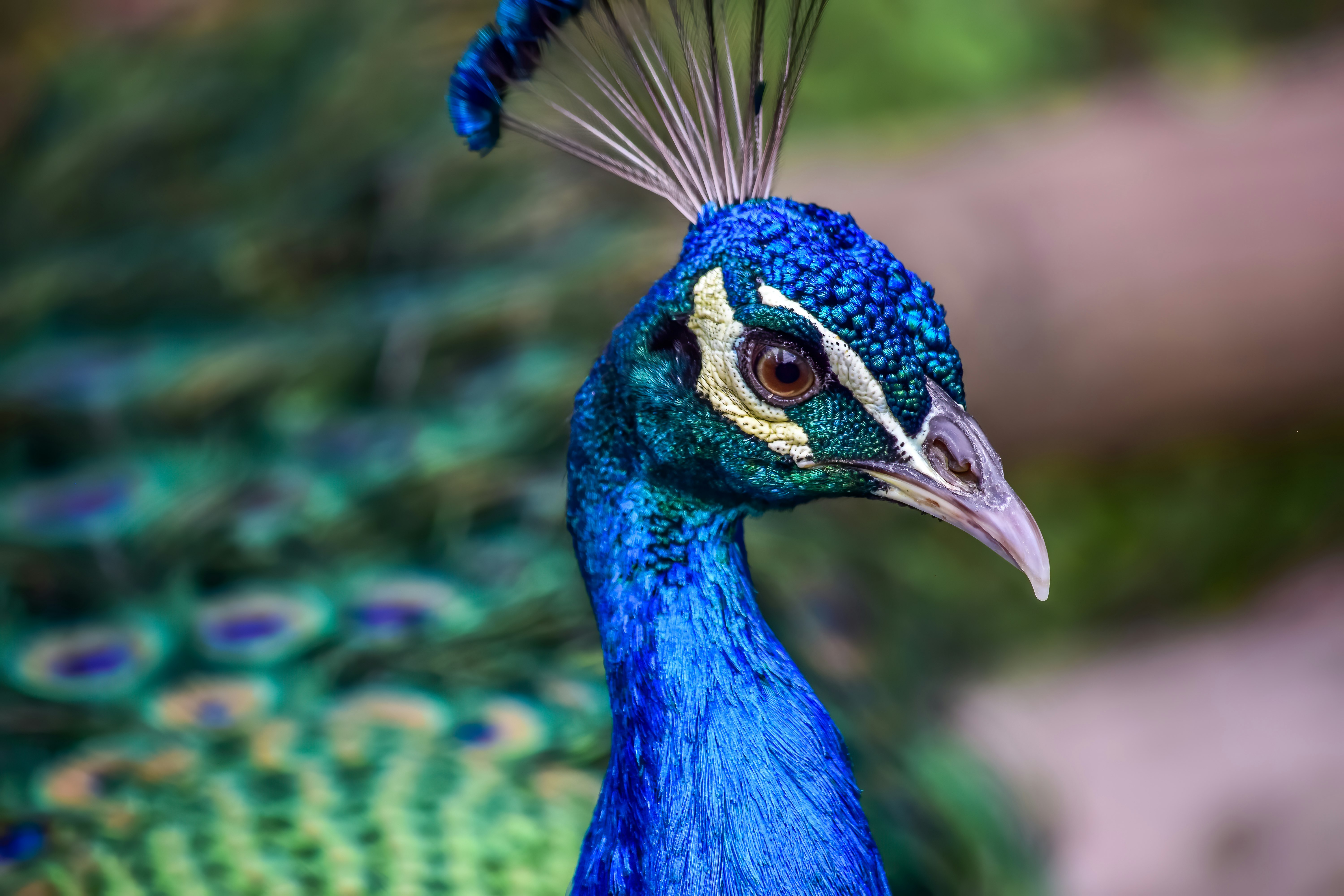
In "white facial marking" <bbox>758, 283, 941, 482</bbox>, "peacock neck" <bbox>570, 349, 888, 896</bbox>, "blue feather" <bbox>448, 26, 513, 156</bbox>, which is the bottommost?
"peacock neck" <bbox>570, 349, 888, 896</bbox>

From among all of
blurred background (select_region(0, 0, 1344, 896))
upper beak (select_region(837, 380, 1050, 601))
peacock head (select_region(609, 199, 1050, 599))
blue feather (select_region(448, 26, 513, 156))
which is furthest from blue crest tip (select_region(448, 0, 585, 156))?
blurred background (select_region(0, 0, 1344, 896))

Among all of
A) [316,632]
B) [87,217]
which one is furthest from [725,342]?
[87,217]

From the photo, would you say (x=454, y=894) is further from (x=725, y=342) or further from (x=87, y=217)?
(x=87, y=217)

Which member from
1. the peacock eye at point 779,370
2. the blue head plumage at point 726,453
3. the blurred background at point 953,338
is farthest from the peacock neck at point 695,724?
the blurred background at point 953,338

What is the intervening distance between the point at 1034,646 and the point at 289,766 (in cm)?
151

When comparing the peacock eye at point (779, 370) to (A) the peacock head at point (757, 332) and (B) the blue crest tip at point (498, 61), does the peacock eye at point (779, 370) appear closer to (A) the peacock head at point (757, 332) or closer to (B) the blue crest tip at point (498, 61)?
(A) the peacock head at point (757, 332)

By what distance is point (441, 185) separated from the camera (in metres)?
1.86

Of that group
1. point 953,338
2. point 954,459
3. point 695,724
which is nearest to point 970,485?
point 954,459

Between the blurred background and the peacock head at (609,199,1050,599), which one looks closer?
the peacock head at (609,199,1050,599)

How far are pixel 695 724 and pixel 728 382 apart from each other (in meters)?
0.26

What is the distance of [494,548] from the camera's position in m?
1.46

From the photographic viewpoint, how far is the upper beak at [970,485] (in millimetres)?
820

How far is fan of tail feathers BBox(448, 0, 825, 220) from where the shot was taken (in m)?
0.89

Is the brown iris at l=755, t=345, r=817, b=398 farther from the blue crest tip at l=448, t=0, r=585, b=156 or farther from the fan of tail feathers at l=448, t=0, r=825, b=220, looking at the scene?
the blue crest tip at l=448, t=0, r=585, b=156
